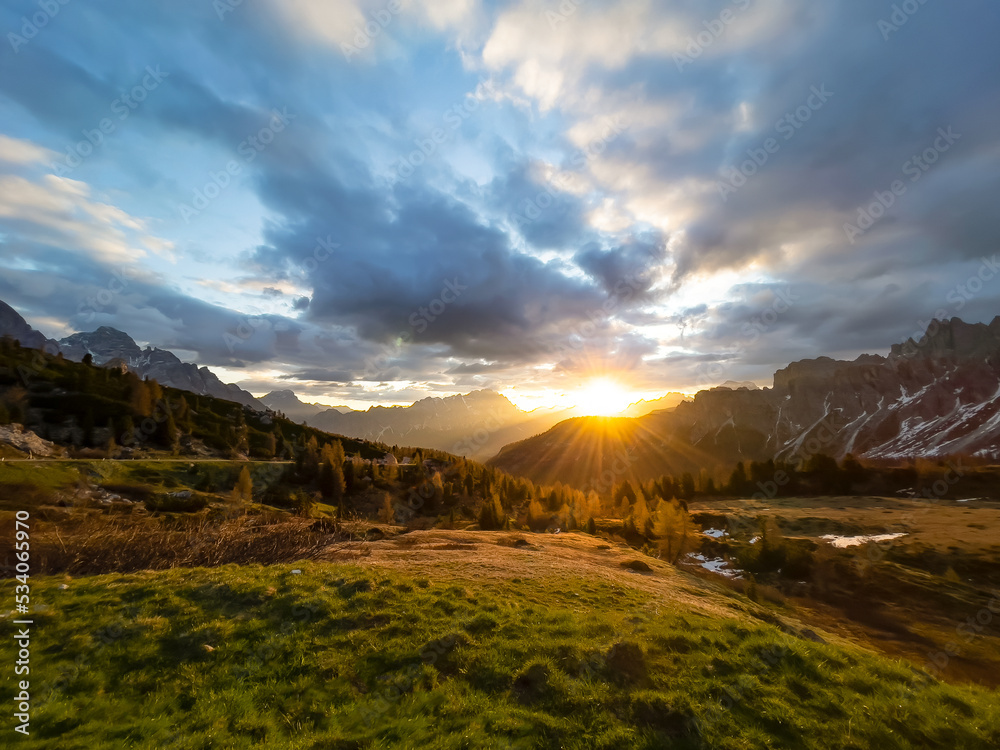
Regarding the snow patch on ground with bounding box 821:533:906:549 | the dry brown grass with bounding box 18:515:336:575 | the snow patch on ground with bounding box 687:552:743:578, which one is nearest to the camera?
the dry brown grass with bounding box 18:515:336:575

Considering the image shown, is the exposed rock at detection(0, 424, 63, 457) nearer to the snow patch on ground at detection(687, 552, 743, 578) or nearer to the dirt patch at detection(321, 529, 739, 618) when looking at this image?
the dirt patch at detection(321, 529, 739, 618)

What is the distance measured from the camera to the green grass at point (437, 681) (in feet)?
37.0

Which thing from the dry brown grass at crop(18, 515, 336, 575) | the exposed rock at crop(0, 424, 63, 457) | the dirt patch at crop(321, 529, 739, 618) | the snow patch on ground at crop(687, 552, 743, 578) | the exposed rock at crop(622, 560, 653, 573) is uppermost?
the exposed rock at crop(0, 424, 63, 457)

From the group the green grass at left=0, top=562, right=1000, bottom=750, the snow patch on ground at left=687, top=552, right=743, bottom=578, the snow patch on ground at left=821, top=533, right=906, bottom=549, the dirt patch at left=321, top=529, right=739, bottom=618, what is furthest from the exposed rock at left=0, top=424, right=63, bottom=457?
the snow patch on ground at left=821, top=533, right=906, bottom=549

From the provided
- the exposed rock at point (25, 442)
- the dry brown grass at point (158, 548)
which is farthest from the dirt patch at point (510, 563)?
the exposed rock at point (25, 442)

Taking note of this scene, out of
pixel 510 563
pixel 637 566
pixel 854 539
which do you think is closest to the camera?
pixel 510 563

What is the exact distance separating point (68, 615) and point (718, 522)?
106992mm

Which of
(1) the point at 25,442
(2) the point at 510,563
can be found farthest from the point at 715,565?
(1) the point at 25,442

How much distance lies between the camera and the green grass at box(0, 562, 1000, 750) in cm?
1128

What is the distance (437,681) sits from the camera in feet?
45.0

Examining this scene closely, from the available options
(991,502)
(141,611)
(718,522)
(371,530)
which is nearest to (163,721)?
(141,611)

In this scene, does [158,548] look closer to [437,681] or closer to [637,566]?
[437,681]

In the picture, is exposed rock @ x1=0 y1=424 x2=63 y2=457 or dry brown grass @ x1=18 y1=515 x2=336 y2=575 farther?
exposed rock @ x1=0 y1=424 x2=63 y2=457

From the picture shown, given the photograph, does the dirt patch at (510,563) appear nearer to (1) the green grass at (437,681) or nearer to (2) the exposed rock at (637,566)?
(2) the exposed rock at (637,566)
